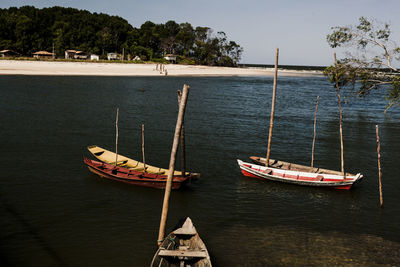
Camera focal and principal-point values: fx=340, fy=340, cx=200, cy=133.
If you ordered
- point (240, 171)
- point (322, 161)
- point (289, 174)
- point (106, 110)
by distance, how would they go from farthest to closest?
point (106, 110) → point (322, 161) → point (240, 171) → point (289, 174)

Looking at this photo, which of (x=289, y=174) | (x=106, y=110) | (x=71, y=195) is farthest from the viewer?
(x=106, y=110)

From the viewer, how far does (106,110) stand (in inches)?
1855

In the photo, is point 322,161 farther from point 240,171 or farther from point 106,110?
point 106,110

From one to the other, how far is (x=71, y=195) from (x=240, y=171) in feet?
40.0

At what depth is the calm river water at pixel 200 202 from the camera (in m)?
15.4

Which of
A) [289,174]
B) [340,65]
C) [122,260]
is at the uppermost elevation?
[340,65]

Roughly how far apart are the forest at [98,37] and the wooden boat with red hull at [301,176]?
128078mm

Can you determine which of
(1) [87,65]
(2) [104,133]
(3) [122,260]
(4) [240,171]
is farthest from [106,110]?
(1) [87,65]

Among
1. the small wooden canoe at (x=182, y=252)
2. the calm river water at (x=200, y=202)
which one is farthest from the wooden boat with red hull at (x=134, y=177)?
the small wooden canoe at (x=182, y=252)

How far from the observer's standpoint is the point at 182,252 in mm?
12445

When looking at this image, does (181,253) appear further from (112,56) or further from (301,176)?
(112,56)

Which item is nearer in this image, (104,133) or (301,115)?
(104,133)

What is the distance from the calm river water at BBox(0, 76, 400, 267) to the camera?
50.4 ft

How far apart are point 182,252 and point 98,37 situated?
147606mm
